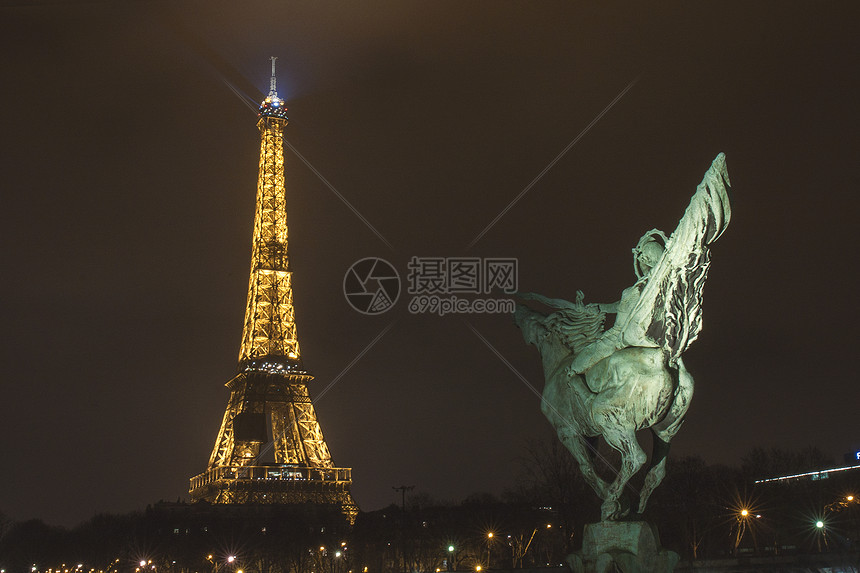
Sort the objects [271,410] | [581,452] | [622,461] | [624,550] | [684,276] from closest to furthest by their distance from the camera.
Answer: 1. [684,276]
2. [624,550]
3. [622,461]
4. [581,452]
5. [271,410]

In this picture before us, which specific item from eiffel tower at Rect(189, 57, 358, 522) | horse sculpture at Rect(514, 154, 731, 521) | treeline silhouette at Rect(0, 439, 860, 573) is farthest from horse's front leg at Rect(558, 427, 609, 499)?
eiffel tower at Rect(189, 57, 358, 522)

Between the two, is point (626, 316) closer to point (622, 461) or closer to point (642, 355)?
point (642, 355)

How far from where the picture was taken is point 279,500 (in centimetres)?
5700

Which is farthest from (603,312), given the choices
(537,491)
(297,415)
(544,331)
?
(297,415)

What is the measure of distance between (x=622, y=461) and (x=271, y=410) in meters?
50.0

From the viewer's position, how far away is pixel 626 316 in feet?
35.6

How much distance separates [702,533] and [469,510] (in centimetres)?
1715

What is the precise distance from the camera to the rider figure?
35.5 feet

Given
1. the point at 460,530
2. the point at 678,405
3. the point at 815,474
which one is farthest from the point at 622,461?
the point at 815,474

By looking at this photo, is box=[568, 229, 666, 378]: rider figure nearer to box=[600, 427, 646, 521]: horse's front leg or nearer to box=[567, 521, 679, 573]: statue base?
box=[600, 427, 646, 521]: horse's front leg

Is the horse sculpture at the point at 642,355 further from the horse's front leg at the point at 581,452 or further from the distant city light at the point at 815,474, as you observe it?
the distant city light at the point at 815,474

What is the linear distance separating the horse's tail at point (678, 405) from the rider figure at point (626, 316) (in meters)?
0.70

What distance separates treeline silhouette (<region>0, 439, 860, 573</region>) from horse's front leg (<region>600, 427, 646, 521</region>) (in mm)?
31173

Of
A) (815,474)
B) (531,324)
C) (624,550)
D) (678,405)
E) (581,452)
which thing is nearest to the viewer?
(624,550)
